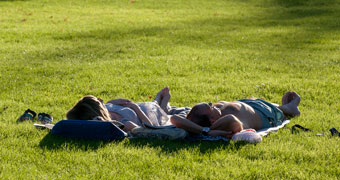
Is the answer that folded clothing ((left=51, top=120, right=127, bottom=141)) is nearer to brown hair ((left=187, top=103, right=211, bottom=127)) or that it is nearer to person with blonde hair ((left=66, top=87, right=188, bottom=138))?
person with blonde hair ((left=66, top=87, right=188, bottom=138))

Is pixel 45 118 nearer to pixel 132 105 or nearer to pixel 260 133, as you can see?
pixel 132 105

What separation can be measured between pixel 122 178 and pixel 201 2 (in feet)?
66.5

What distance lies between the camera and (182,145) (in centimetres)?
470

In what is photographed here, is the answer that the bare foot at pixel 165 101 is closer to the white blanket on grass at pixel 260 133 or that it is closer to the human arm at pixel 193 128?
the human arm at pixel 193 128

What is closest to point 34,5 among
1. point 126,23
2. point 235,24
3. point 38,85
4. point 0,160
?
point 126,23

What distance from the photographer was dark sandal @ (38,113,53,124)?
18.4ft

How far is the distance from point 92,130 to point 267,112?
2.27 metres

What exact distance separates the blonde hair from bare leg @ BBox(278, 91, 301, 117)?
8.35 feet

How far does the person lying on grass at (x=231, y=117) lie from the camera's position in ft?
16.1

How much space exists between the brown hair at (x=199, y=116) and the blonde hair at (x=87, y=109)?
3.39 ft

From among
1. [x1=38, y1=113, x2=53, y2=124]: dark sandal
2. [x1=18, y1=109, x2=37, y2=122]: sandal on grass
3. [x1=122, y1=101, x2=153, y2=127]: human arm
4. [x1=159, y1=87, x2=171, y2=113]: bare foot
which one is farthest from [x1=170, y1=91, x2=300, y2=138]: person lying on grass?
[x1=18, y1=109, x2=37, y2=122]: sandal on grass

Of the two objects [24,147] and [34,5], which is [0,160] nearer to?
[24,147]

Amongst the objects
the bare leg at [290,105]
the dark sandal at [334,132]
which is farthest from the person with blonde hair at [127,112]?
the dark sandal at [334,132]

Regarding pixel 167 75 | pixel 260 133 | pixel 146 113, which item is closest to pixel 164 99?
pixel 146 113
